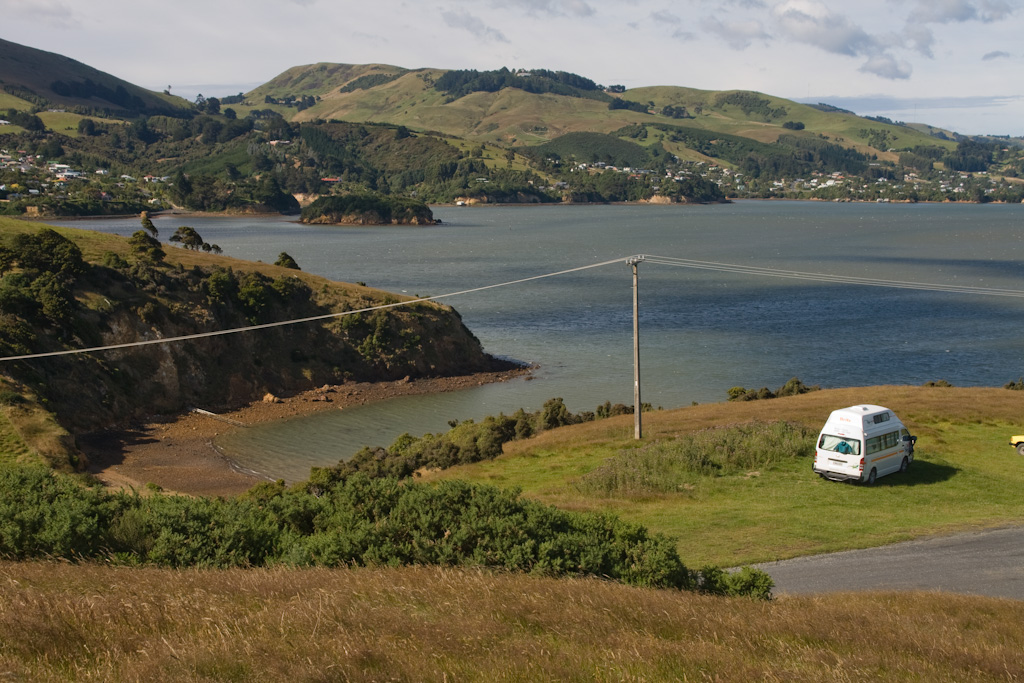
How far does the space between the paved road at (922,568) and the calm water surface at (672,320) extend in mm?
25181

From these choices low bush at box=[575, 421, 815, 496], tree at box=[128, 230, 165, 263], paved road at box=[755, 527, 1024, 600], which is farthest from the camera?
tree at box=[128, 230, 165, 263]

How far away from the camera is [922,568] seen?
1752 cm

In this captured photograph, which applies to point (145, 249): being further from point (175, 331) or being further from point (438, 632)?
Result: point (438, 632)

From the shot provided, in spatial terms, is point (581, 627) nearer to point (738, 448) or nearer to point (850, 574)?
point (850, 574)

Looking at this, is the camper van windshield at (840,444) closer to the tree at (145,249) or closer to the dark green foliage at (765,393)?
the dark green foliage at (765,393)

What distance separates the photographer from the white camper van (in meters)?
24.2

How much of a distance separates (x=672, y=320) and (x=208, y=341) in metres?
46.1

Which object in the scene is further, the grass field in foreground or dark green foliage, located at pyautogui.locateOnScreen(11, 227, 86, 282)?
dark green foliage, located at pyautogui.locateOnScreen(11, 227, 86, 282)

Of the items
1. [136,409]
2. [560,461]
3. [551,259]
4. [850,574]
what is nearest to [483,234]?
[551,259]

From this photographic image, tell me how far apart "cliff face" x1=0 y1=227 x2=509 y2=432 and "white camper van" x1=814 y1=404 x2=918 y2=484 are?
29705 mm

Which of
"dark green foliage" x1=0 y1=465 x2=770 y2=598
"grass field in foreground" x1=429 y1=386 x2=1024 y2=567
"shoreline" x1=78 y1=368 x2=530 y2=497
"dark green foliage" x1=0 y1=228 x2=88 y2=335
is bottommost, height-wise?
"shoreline" x1=78 y1=368 x2=530 y2=497

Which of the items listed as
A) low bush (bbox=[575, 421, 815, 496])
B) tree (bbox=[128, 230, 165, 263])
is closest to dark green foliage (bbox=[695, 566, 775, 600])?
low bush (bbox=[575, 421, 815, 496])

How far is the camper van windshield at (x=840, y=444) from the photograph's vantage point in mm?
24172

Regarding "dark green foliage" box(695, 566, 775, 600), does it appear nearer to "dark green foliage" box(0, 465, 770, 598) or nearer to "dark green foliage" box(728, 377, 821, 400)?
"dark green foliage" box(0, 465, 770, 598)
